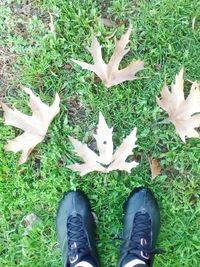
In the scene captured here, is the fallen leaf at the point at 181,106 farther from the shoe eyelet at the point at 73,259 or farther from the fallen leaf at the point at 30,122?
the shoe eyelet at the point at 73,259

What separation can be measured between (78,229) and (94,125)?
0.49 metres

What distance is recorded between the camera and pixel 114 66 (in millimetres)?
2357

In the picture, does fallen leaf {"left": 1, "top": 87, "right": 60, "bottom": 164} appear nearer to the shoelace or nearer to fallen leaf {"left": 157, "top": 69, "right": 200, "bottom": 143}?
the shoelace

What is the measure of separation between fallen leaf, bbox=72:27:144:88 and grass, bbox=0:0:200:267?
0.22 feet

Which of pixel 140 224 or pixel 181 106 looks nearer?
pixel 181 106

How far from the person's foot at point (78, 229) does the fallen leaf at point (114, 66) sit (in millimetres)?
549

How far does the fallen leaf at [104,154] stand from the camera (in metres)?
Result: 2.32

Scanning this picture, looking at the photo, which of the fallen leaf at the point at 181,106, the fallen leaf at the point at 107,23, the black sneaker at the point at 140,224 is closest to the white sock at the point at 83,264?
the black sneaker at the point at 140,224

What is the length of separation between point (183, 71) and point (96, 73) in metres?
0.40

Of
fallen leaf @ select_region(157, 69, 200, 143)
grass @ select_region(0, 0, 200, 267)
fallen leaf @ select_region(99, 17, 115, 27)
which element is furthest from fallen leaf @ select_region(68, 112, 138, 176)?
fallen leaf @ select_region(99, 17, 115, 27)

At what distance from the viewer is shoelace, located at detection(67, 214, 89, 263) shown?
2.40 metres

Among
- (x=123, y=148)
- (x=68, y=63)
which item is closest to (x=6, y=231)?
(x=123, y=148)

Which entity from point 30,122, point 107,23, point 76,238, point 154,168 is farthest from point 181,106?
point 76,238

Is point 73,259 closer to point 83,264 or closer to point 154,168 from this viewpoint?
point 83,264
